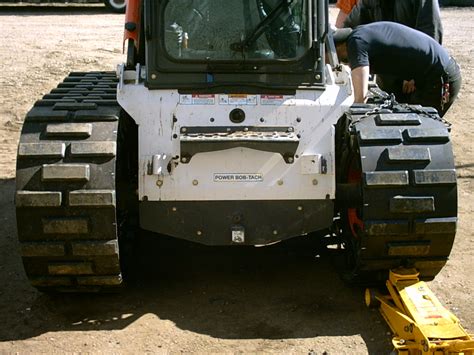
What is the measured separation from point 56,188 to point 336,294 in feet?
6.88

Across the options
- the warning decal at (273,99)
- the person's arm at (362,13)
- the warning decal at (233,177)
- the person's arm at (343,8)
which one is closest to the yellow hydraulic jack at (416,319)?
the warning decal at (233,177)

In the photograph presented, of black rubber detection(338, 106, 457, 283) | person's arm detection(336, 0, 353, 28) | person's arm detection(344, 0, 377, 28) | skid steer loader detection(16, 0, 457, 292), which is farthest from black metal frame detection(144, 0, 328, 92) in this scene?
person's arm detection(336, 0, 353, 28)

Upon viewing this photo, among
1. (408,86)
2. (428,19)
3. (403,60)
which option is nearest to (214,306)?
(403,60)

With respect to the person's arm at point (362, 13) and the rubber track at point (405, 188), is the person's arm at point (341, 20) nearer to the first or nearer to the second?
the person's arm at point (362, 13)

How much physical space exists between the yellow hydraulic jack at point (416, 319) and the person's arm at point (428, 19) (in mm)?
3381

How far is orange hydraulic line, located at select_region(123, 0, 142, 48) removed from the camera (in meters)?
6.19

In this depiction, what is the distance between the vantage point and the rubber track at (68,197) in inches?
199

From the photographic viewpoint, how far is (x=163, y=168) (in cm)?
540

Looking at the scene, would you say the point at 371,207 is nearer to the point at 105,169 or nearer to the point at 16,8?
the point at 105,169

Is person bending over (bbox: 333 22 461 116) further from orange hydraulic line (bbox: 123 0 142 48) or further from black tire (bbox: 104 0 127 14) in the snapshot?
black tire (bbox: 104 0 127 14)

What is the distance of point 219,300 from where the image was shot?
584cm

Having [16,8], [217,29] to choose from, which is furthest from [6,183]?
[16,8]

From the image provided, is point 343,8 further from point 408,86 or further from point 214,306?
point 214,306

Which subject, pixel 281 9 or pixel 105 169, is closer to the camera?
pixel 105 169
